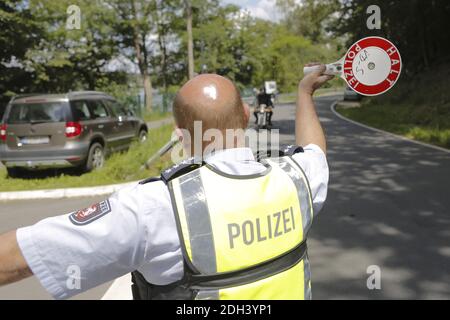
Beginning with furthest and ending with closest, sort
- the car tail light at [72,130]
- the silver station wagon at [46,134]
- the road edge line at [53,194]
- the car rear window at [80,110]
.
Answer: the car rear window at [80,110]
the car tail light at [72,130]
the silver station wagon at [46,134]
the road edge line at [53,194]

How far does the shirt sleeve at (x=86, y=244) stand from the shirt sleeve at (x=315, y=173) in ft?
2.08

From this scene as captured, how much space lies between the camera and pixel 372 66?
4.80 ft

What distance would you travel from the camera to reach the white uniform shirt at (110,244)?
1224 millimetres

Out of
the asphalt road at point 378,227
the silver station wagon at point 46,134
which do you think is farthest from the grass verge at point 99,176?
the asphalt road at point 378,227

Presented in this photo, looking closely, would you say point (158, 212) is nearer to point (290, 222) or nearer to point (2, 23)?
point (290, 222)

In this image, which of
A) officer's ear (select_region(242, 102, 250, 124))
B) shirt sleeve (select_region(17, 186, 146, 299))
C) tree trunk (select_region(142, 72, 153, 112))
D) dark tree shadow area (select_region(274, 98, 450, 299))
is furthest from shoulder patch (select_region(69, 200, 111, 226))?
tree trunk (select_region(142, 72, 153, 112))

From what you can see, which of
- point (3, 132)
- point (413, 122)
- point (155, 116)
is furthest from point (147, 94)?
point (3, 132)

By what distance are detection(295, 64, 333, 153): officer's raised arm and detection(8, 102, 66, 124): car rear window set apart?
7987 millimetres

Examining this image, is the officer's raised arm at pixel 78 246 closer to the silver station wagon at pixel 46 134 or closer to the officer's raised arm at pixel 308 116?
the officer's raised arm at pixel 308 116

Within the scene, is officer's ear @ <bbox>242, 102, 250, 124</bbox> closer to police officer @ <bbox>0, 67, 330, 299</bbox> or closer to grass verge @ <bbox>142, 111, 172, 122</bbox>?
police officer @ <bbox>0, 67, 330, 299</bbox>

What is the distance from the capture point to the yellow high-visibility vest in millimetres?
1271

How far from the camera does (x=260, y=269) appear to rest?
1.36 metres

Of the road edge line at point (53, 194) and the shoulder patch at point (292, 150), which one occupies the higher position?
the shoulder patch at point (292, 150)
